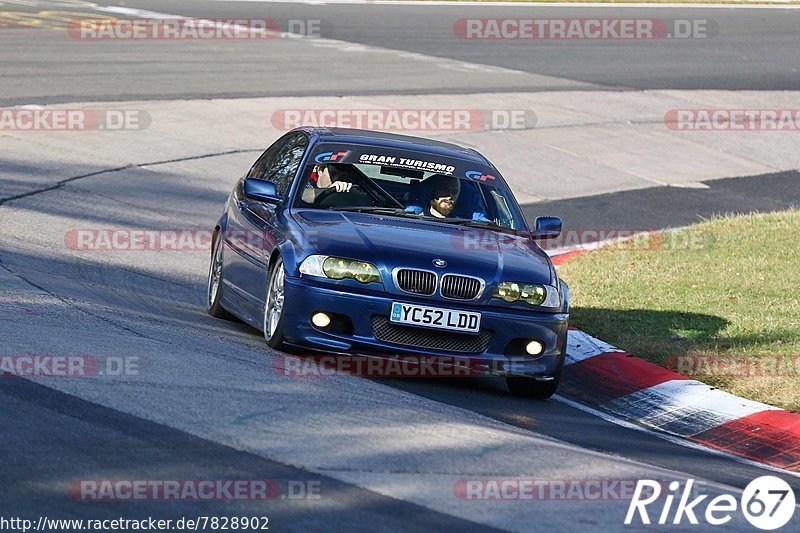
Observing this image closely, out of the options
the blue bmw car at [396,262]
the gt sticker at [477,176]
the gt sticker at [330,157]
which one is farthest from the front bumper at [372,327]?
the gt sticker at [477,176]

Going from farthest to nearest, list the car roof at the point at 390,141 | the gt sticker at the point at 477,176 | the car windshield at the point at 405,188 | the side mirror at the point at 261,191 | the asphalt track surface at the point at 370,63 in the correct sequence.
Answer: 1. the asphalt track surface at the point at 370,63
2. the car roof at the point at 390,141
3. the gt sticker at the point at 477,176
4. the car windshield at the point at 405,188
5. the side mirror at the point at 261,191

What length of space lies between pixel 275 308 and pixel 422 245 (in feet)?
3.43

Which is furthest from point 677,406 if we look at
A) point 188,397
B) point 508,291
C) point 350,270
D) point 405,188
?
point 188,397

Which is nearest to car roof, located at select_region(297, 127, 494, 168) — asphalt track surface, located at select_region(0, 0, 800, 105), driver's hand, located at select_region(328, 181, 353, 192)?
driver's hand, located at select_region(328, 181, 353, 192)

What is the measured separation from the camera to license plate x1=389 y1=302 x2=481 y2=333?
842 cm

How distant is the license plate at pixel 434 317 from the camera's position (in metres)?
8.42

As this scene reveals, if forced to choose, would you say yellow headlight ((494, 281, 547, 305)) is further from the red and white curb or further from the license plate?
the red and white curb

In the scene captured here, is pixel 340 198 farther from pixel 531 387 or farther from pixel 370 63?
pixel 370 63

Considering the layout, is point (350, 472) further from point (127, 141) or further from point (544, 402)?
point (127, 141)

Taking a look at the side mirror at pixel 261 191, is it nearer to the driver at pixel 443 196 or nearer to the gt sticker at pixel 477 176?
the driver at pixel 443 196

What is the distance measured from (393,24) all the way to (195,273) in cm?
2098

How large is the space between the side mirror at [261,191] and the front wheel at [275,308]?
64 centimetres

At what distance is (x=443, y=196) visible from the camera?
981 centimetres

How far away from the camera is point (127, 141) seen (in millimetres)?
18688
